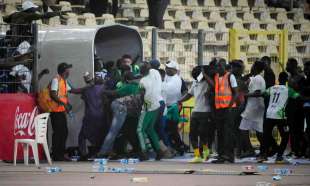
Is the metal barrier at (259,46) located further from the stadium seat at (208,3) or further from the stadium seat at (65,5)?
the stadium seat at (208,3)

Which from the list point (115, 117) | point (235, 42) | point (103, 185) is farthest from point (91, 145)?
point (103, 185)

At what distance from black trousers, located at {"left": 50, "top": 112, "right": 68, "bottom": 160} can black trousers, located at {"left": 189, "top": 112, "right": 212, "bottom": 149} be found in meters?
2.41

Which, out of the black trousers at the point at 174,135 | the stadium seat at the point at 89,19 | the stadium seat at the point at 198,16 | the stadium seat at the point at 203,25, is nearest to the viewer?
the black trousers at the point at 174,135

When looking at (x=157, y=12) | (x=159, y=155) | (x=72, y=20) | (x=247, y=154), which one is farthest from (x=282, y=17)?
(x=159, y=155)

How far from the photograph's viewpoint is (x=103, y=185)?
16812mm

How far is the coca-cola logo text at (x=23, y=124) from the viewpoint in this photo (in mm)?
22422

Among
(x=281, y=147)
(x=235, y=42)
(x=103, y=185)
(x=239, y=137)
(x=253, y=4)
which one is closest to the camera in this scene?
(x=103, y=185)

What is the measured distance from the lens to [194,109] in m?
22.5

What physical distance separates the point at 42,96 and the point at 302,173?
568cm

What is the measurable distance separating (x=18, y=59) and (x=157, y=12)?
10.9 m

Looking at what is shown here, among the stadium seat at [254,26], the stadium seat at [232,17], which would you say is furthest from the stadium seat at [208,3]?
the stadium seat at [254,26]

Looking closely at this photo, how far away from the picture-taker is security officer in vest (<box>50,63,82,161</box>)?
22.5 m

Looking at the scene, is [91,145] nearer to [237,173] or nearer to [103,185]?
[237,173]

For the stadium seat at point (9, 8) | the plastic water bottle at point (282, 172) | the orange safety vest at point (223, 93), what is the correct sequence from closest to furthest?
the plastic water bottle at point (282, 172) → the orange safety vest at point (223, 93) → the stadium seat at point (9, 8)
